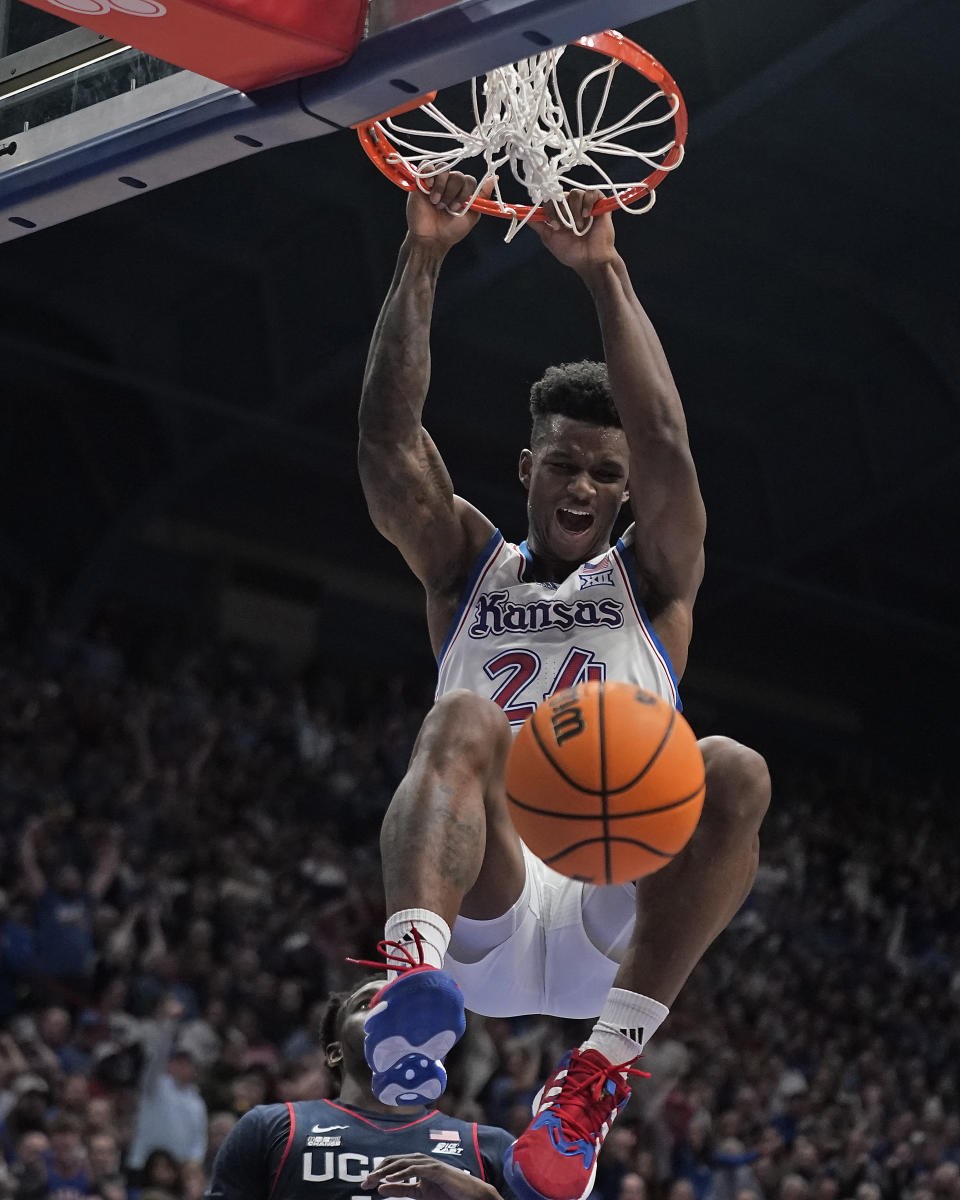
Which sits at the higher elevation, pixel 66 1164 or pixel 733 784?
pixel 733 784

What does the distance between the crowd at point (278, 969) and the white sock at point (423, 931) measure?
479 cm

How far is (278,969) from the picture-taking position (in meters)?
11.8

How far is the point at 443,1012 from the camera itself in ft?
12.0

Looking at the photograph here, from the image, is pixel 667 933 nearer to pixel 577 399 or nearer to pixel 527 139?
pixel 577 399

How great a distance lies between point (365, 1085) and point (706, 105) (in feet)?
31.0

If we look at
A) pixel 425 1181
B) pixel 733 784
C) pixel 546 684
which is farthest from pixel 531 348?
pixel 425 1181

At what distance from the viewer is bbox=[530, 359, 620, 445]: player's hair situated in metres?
4.93

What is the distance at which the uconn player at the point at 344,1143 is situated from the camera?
4.44 meters

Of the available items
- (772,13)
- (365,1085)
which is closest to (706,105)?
(772,13)

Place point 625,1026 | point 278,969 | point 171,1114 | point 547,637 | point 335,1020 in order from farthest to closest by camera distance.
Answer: point 278,969 → point 171,1114 → point 335,1020 → point 547,637 → point 625,1026

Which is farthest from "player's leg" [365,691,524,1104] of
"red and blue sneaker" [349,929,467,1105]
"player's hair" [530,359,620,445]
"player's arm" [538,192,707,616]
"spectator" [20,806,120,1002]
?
"spectator" [20,806,120,1002]

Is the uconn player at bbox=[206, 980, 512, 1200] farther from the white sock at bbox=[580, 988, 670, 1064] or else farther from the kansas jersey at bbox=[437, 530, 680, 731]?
the kansas jersey at bbox=[437, 530, 680, 731]

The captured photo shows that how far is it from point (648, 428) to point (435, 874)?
144cm

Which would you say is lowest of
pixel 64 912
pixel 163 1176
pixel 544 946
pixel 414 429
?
pixel 64 912
